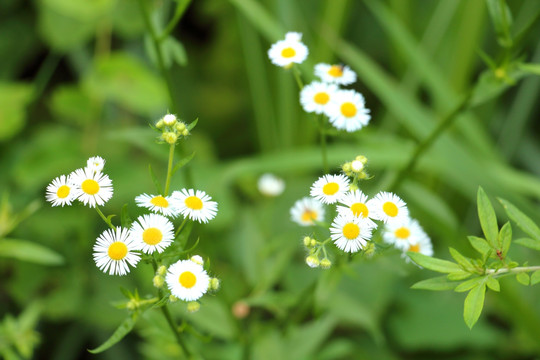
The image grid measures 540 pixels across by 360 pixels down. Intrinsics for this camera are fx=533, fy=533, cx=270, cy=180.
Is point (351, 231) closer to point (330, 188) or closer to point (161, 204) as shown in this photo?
point (330, 188)

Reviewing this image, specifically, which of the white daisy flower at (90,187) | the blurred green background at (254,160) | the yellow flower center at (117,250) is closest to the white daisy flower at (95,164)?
the white daisy flower at (90,187)

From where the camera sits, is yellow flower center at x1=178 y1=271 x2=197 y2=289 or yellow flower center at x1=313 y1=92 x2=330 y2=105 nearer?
yellow flower center at x1=178 y1=271 x2=197 y2=289

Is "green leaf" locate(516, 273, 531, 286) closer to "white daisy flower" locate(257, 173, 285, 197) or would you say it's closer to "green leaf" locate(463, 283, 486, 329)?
"green leaf" locate(463, 283, 486, 329)

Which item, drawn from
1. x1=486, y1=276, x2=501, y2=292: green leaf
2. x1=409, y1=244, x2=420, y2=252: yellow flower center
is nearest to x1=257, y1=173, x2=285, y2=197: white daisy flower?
x1=409, y1=244, x2=420, y2=252: yellow flower center

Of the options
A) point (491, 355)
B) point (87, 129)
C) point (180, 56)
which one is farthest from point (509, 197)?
point (87, 129)

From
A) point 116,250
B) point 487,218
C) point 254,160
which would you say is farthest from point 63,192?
point 254,160

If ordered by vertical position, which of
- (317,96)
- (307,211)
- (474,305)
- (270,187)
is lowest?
(474,305)

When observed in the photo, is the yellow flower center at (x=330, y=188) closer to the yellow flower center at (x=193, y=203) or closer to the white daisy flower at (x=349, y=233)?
the white daisy flower at (x=349, y=233)
